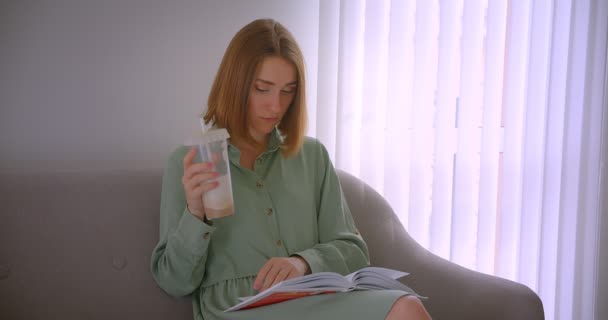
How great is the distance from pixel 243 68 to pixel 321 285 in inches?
22.2

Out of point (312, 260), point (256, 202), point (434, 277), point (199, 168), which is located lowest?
point (434, 277)

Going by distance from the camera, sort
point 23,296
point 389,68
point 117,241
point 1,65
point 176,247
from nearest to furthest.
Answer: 1. point 176,247
2. point 23,296
3. point 117,241
4. point 1,65
5. point 389,68

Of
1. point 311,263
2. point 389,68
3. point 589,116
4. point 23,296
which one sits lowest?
point 23,296

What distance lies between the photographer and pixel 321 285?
112 centimetres

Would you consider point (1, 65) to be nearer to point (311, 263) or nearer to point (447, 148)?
point (311, 263)

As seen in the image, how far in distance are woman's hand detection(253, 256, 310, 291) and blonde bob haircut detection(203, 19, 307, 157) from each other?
0.35 m

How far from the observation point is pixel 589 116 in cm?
210

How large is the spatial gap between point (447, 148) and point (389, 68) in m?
0.35

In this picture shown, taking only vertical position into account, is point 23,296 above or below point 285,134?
below

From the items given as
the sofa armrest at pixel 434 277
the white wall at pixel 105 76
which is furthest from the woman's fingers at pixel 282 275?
the white wall at pixel 105 76

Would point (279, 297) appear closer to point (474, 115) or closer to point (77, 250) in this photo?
point (77, 250)

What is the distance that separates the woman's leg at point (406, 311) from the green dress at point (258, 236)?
2.1 inches

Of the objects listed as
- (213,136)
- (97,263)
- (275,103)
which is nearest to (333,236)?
(275,103)

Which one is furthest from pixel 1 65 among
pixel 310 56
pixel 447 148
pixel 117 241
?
pixel 447 148
